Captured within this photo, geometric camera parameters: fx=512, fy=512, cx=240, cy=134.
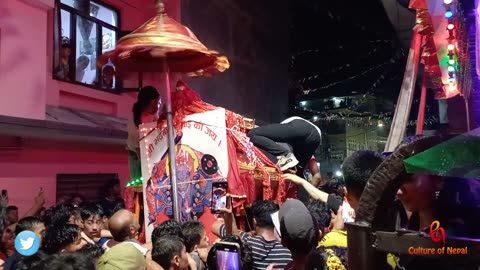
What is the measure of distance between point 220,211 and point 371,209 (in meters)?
2.52

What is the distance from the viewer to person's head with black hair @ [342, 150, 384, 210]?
2248mm

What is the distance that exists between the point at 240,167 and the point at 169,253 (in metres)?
1.14

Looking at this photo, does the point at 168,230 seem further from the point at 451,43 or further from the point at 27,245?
the point at 451,43

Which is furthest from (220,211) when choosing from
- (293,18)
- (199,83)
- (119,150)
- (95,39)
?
(293,18)

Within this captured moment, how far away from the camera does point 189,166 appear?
421cm

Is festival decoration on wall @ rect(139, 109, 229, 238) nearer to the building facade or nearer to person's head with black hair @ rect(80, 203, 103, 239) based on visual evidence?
person's head with black hair @ rect(80, 203, 103, 239)

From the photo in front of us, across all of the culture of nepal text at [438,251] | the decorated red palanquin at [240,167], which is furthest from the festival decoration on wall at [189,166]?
the culture of nepal text at [438,251]

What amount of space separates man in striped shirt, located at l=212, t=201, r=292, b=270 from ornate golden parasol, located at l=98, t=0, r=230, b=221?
0.80m

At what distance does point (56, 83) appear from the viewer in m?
8.20

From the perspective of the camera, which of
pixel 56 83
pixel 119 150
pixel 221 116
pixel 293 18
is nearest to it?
pixel 221 116

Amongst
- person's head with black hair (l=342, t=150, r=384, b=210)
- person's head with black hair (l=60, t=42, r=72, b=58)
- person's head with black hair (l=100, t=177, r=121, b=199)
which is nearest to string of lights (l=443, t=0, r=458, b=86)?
person's head with black hair (l=342, t=150, r=384, b=210)

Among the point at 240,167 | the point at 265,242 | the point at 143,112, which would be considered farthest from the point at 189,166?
the point at 265,242

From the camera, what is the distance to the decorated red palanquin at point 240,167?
13.4 feet

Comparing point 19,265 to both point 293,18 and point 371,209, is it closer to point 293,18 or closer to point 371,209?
point 371,209
